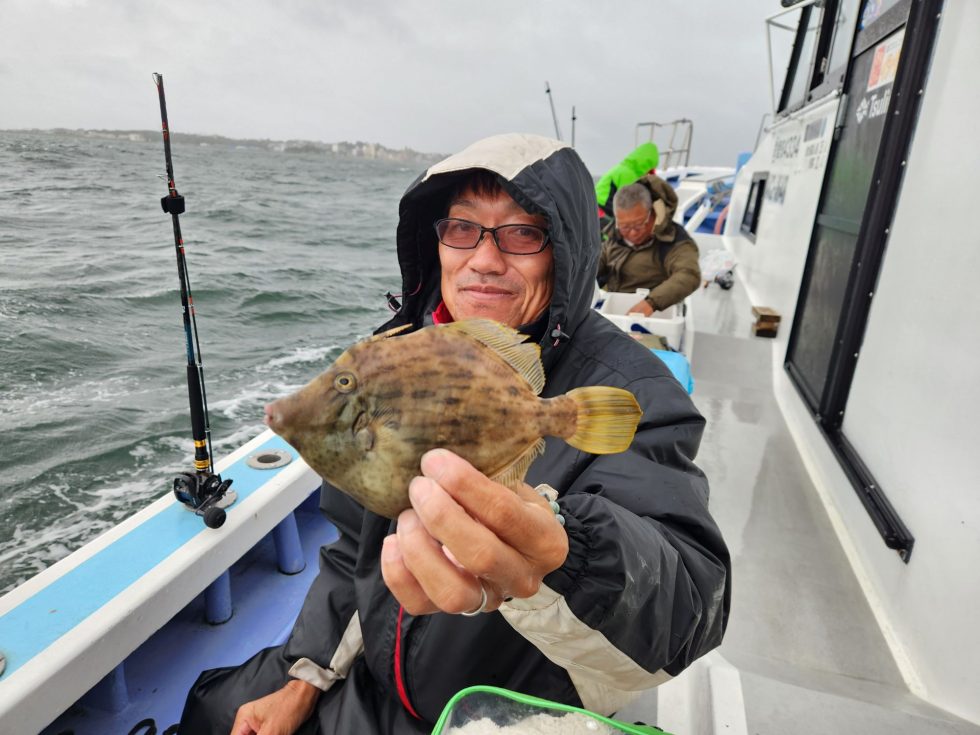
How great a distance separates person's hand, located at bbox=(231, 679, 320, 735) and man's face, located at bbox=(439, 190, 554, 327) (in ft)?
5.11

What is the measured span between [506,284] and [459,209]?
32 centimetres

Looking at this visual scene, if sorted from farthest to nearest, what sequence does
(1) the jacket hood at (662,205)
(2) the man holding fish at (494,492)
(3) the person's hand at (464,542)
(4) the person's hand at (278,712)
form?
(1) the jacket hood at (662,205) → (4) the person's hand at (278,712) → (2) the man holding fish at (494,492) → (3) the person's hand at (464,542)

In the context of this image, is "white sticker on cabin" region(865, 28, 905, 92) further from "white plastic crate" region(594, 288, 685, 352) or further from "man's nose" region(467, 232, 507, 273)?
"man's nose" region(467, 232, 507, 273)

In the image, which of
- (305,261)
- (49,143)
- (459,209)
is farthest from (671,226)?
(49,143)

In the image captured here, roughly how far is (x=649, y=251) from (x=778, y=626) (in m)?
4.57

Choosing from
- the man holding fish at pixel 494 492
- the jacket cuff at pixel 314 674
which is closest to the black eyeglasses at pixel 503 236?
the man holding fish at pixel 494 492

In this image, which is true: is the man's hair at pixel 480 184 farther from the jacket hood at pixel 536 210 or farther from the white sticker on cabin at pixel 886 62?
the white sticker on cabin at pixel 886 62

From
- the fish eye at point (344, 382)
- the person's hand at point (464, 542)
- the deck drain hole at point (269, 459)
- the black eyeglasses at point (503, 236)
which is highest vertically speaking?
the black eyeglasses at point (503, 236)

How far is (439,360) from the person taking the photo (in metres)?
1.24

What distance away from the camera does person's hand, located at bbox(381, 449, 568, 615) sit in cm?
105

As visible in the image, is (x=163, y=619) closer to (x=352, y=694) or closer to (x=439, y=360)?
(x=352, y=694)

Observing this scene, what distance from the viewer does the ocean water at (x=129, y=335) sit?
6047mm

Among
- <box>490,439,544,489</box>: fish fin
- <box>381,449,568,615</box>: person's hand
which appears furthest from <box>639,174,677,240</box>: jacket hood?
<box>381,449,568,615</box>: person's hand

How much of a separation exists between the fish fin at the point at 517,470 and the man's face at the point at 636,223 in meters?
5.52
